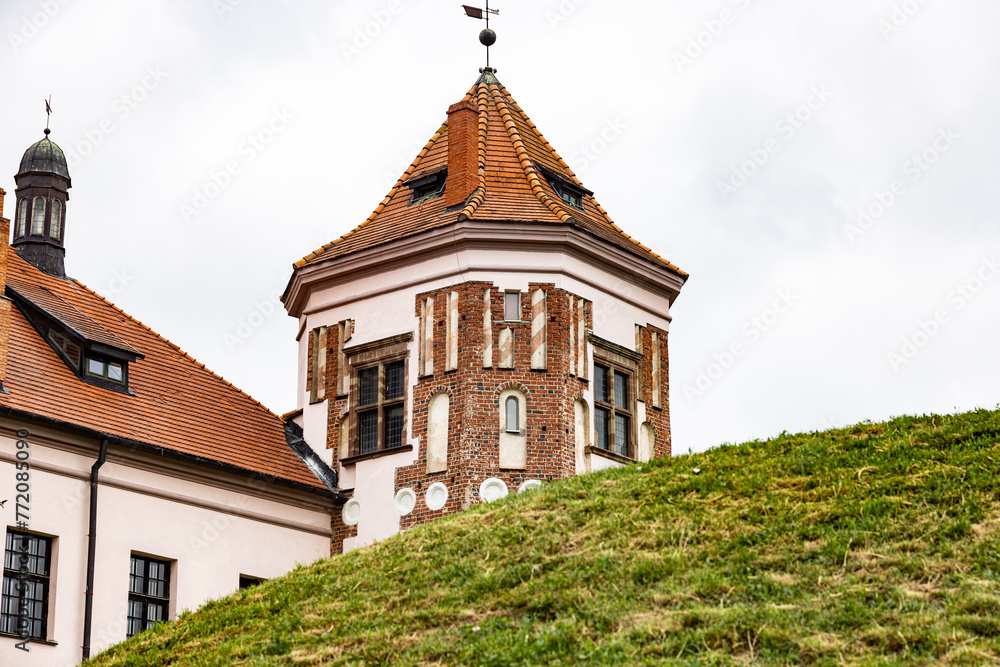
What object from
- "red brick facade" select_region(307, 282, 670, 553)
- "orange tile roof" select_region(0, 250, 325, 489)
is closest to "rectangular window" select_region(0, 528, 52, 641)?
"orange tile roof" select_region(0, 250, 325, 489)

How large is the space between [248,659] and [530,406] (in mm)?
12011

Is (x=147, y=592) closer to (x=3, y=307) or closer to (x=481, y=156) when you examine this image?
(x=3, y=307)

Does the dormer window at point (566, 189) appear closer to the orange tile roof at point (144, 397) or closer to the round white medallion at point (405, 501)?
the round white medallion at point (405, 501)

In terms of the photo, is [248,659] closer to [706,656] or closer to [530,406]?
[706,656]

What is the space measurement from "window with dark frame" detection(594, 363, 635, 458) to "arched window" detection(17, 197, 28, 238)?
13214 millimetres

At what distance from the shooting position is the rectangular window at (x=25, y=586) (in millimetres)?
22469

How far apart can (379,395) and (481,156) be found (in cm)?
595

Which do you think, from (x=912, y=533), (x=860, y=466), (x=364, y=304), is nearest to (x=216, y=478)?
(x=364, y=304)

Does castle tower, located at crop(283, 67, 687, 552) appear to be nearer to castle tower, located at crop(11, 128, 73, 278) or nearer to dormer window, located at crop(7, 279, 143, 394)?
dormer window, located at crop(7, 279, 143, 394)

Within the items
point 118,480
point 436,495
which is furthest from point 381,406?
point 118,480

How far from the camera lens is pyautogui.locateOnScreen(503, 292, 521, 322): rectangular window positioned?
92.0ft

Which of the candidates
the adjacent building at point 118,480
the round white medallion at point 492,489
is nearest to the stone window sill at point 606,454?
the round white medallion at point 492,489

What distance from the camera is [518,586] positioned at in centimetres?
1605

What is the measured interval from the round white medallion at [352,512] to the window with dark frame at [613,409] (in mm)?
4845
